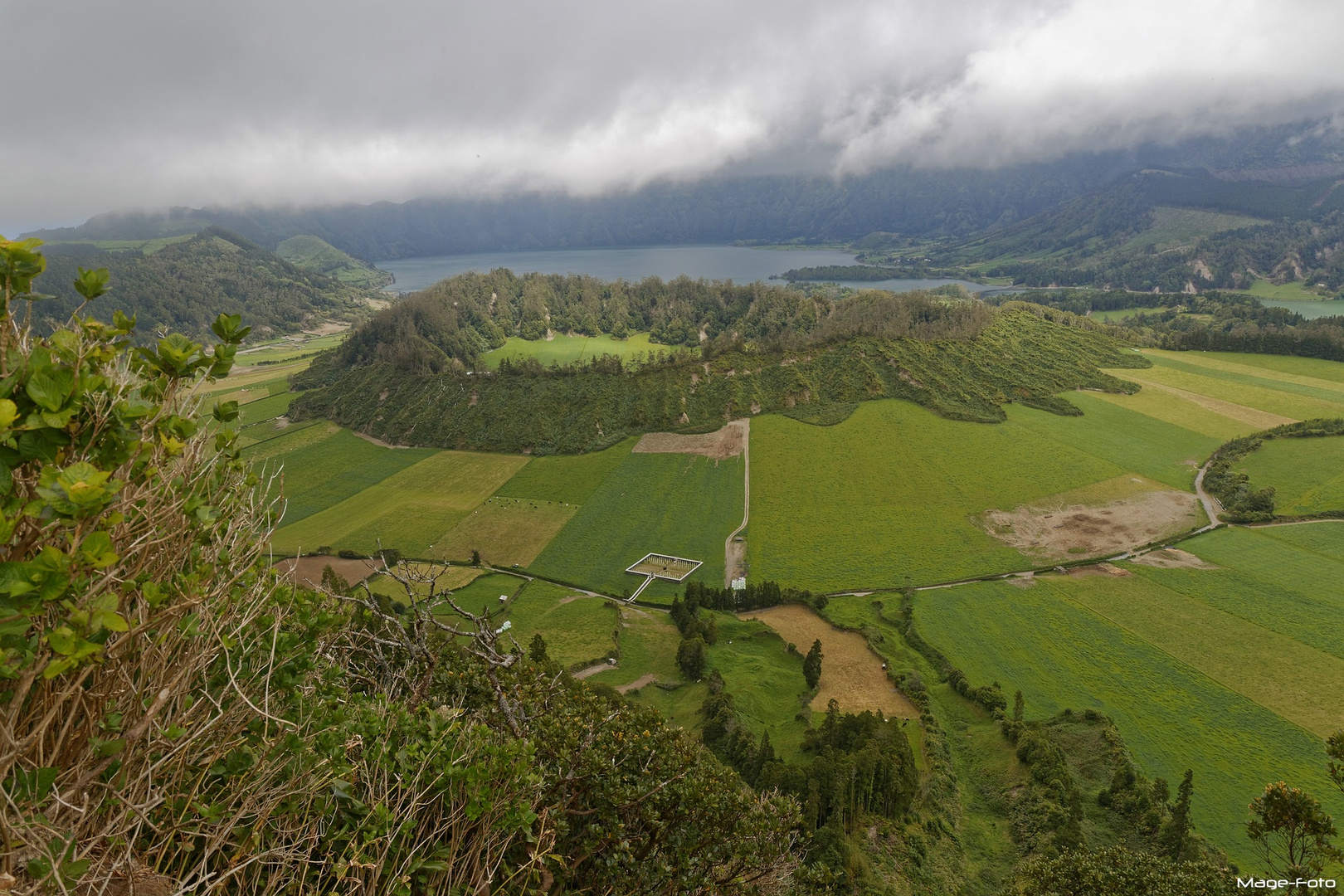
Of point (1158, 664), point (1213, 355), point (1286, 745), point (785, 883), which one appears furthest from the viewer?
point (1213, 355)

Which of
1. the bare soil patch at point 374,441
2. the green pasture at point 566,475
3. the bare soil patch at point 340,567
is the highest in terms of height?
the bare soil patch at point 374,441

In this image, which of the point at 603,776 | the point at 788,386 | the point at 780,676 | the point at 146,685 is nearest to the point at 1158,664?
the point at 780,676

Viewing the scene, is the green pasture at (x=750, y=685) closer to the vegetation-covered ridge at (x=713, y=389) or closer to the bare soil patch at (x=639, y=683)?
the bare soil patch at (x=639, y=683)

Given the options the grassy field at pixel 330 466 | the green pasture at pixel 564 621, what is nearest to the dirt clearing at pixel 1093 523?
the green pasture at pixel 564 621

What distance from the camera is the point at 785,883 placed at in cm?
1378

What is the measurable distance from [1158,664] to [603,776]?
5058 centimetres

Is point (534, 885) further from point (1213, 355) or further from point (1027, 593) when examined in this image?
point (1213, 355)

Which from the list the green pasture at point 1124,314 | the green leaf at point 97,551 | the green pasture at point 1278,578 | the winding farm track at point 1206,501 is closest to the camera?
the green leaf at point 97,551

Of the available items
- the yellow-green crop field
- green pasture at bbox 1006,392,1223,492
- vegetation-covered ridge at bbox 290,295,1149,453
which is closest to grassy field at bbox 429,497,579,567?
vegetation-covered ridge at bbox 290,295,1149,453

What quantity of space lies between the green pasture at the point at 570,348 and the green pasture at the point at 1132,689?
9746 centimetres

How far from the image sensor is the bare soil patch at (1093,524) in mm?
61781

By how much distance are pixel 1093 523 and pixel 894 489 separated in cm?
1990

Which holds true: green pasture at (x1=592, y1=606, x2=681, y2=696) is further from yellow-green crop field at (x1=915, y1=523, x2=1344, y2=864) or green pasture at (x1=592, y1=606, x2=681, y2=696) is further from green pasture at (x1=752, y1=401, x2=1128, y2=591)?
yellow-green crop field at (x1=915, y1=523, x2=1344, y2=864)

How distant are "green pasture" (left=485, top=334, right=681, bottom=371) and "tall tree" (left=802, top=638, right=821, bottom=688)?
313 feet
